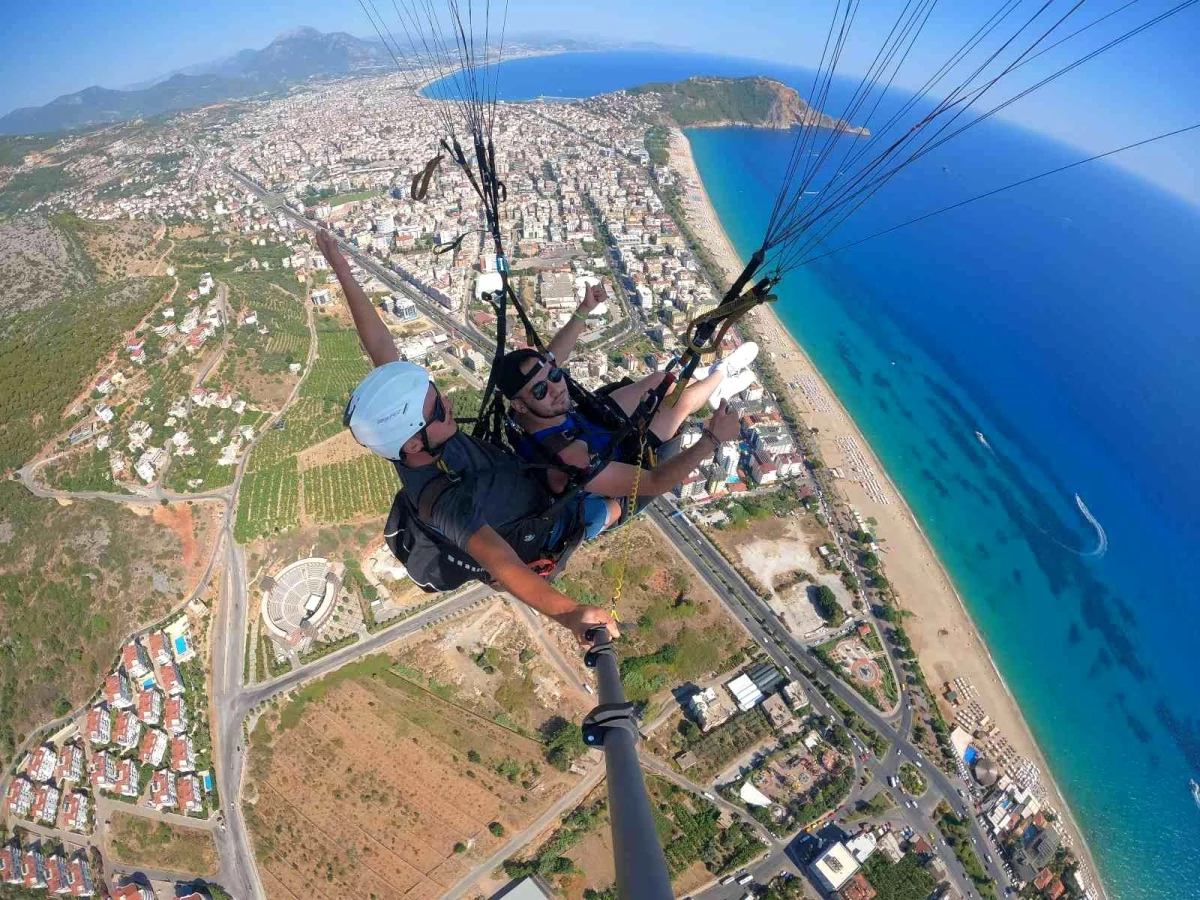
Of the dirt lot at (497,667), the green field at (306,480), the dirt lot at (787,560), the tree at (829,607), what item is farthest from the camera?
the green field at (306,480)

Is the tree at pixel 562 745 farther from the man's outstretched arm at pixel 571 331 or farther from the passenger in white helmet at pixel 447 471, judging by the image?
the passenger in white helmet at pixel 447 471

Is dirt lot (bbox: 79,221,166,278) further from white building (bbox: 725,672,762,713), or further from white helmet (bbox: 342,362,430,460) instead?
white helmet (bbox: 342,362,430,460)

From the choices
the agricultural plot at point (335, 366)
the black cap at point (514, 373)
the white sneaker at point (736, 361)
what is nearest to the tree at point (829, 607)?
the white sneaker at point (736, 361)

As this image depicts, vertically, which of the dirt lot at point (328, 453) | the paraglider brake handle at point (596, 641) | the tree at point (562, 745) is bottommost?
the tree at point (562, 745)

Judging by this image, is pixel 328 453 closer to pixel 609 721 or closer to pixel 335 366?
pixel 335 366

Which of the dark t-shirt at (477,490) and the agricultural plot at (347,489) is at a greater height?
the agricultural plot at (347,489)

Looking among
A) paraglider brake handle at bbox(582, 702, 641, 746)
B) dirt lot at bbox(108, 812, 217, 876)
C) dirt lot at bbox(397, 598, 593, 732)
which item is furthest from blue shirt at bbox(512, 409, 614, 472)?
dirt lot at bbox(108, 812, 217, 876)

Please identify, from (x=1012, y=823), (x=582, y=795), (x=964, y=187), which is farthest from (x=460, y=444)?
(x=964, y=187)
